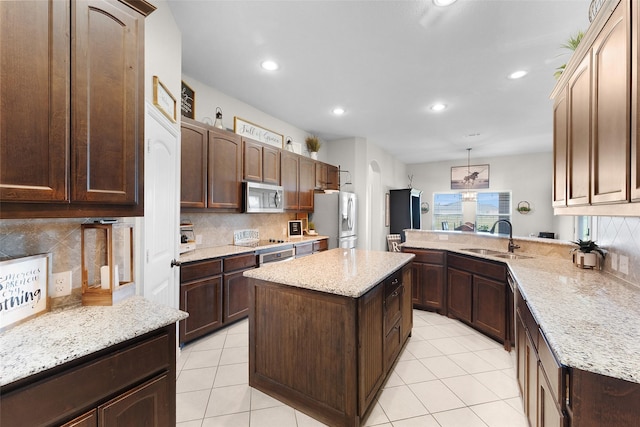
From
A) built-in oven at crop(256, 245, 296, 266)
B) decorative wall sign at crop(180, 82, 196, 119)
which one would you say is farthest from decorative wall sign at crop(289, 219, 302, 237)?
decorative wall sign at crop(180, 82, 196, 119)

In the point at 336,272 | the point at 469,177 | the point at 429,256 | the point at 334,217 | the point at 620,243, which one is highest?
the point at 469,177

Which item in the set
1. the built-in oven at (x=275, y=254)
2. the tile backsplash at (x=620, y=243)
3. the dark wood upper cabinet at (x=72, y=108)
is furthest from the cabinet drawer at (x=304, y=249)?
the tile backsplash at (x=620, y=243)

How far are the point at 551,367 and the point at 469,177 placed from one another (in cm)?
754

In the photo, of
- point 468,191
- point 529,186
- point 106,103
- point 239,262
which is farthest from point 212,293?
point 529,186

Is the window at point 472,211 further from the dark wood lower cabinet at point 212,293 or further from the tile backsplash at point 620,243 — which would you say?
the dark wood lower cabinet at point 212,293

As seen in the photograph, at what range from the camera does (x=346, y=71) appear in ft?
9.55

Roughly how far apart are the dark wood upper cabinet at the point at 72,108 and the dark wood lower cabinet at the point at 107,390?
0.56 metres

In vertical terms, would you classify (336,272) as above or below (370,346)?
above

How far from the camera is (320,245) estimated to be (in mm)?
4383

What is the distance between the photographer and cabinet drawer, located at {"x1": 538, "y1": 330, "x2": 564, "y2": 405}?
0.93 metres

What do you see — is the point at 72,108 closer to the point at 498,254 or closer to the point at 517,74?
the point at 498,254

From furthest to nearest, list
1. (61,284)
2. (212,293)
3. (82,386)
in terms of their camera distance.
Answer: (212,293)
(61,284)
(82,386)

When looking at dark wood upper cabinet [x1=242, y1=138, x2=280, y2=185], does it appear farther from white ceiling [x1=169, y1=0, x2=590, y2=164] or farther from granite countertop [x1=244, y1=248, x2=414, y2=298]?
granite countertop [x1=244, y1=248, x2=414, y2=298]

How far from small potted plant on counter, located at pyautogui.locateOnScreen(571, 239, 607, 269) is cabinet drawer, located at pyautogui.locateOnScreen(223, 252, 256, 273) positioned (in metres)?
3.08
